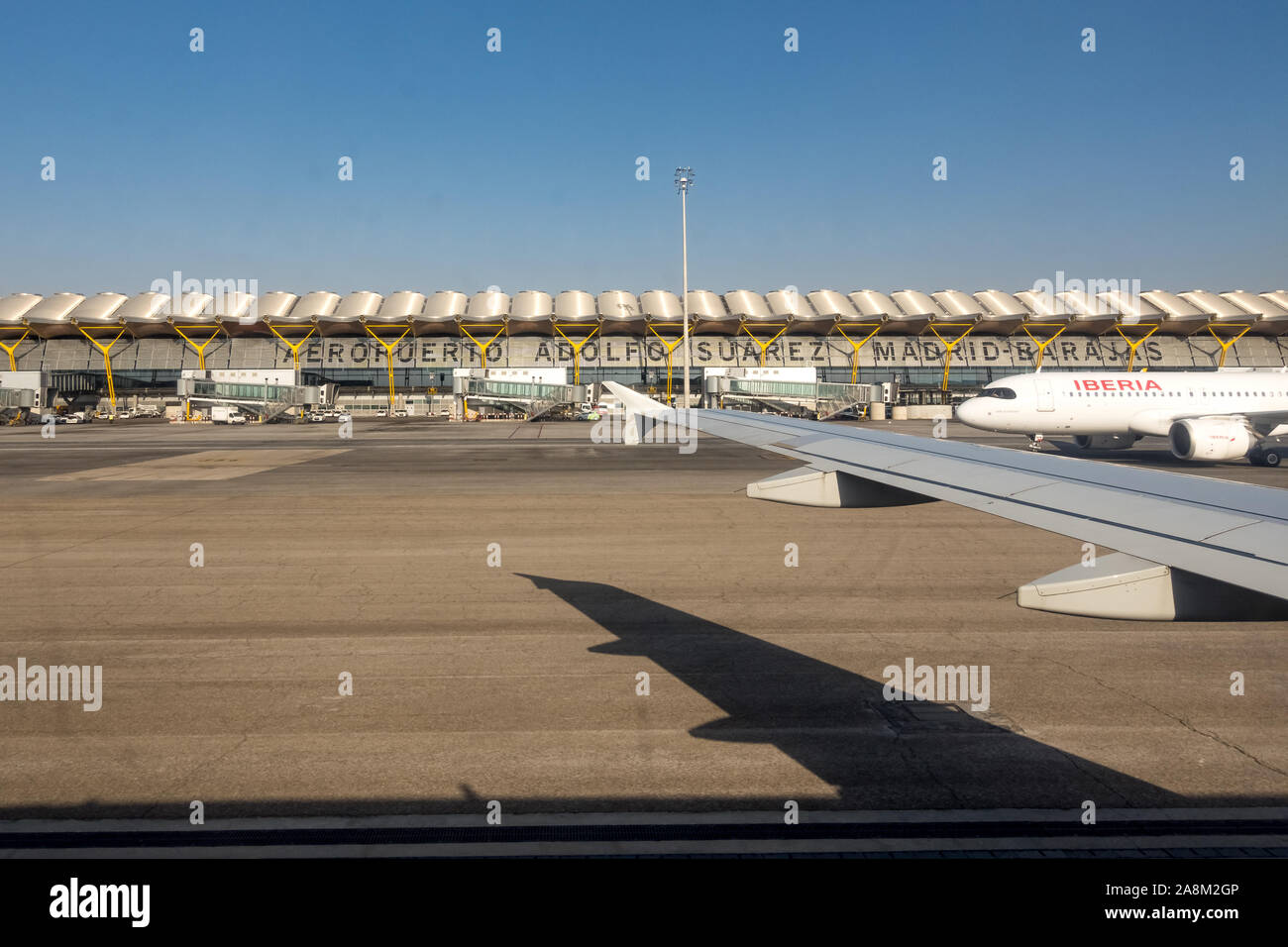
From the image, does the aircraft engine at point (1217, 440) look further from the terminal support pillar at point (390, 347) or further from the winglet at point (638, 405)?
the terminal support pillar at point (390, 347)

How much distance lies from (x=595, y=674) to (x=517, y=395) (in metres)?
65.4

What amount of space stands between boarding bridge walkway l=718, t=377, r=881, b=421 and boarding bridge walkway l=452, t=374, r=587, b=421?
14821 millimetres

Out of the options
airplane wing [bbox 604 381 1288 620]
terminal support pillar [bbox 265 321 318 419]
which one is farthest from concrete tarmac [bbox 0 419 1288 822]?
terminal support pillar [bbox 265 321 318 419]

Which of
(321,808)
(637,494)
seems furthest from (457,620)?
(637,494)

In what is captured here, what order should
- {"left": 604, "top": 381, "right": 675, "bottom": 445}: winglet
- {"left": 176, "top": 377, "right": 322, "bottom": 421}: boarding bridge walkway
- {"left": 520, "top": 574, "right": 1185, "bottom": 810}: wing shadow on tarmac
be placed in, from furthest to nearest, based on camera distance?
{"left": 176, "top": 377, "right": 322, "bottom": 421}: boarding bridge walkway < {"left": 604, "top": 381, "right": 675, "bottom": 445}: winglet < {"left": 520, "top": 574, "right": 1185, "bottom": 810}: wing shadow on tarmac

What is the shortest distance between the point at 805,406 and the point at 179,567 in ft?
213

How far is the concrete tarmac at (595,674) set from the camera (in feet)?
21.8

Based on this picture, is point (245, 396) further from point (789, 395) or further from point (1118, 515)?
point (1118, 515)

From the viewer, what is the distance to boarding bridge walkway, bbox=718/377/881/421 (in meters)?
72.8

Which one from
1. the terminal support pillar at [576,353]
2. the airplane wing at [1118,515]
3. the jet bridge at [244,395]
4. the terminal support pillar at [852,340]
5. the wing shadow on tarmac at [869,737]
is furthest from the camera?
the terminal support pillar at [576,353]

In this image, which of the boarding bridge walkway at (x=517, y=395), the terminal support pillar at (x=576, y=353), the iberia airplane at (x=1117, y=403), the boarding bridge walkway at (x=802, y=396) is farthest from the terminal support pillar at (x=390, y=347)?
the iberia airplane at (x=1117, y=403)

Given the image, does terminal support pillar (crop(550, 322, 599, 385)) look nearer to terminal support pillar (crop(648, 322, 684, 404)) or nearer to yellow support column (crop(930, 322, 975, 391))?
terminal support pillar (crop(648, 322, 684, 404))
